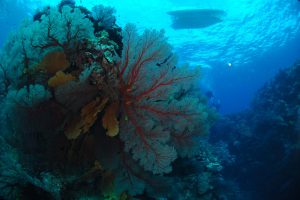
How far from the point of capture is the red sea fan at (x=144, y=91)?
10.2ft

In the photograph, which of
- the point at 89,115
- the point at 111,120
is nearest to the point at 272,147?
the point at 111,120

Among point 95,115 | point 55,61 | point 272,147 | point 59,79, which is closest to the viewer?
point 95,115

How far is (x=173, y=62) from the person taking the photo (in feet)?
10.5

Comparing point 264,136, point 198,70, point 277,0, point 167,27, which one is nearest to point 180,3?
point 167,27

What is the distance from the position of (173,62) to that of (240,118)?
15.6 metres

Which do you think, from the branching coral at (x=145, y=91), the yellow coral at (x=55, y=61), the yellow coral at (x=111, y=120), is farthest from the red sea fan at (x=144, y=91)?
the yellow coral at (x=55, y=61)

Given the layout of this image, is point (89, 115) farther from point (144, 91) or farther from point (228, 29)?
point (228, 29)

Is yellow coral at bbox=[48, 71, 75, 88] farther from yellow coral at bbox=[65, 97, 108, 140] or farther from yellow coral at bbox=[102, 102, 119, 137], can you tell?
yellow coral at bbox=[102, 102, 119, 137]

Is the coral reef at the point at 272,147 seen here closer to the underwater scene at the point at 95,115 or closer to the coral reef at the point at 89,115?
the underwater scene at the point at 95,115

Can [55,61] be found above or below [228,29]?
below

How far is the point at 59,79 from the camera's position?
3.10m

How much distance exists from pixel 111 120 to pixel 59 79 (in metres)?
0.77

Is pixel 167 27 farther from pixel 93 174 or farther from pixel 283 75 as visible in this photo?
pixel 93 174

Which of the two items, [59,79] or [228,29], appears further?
[228,29]
